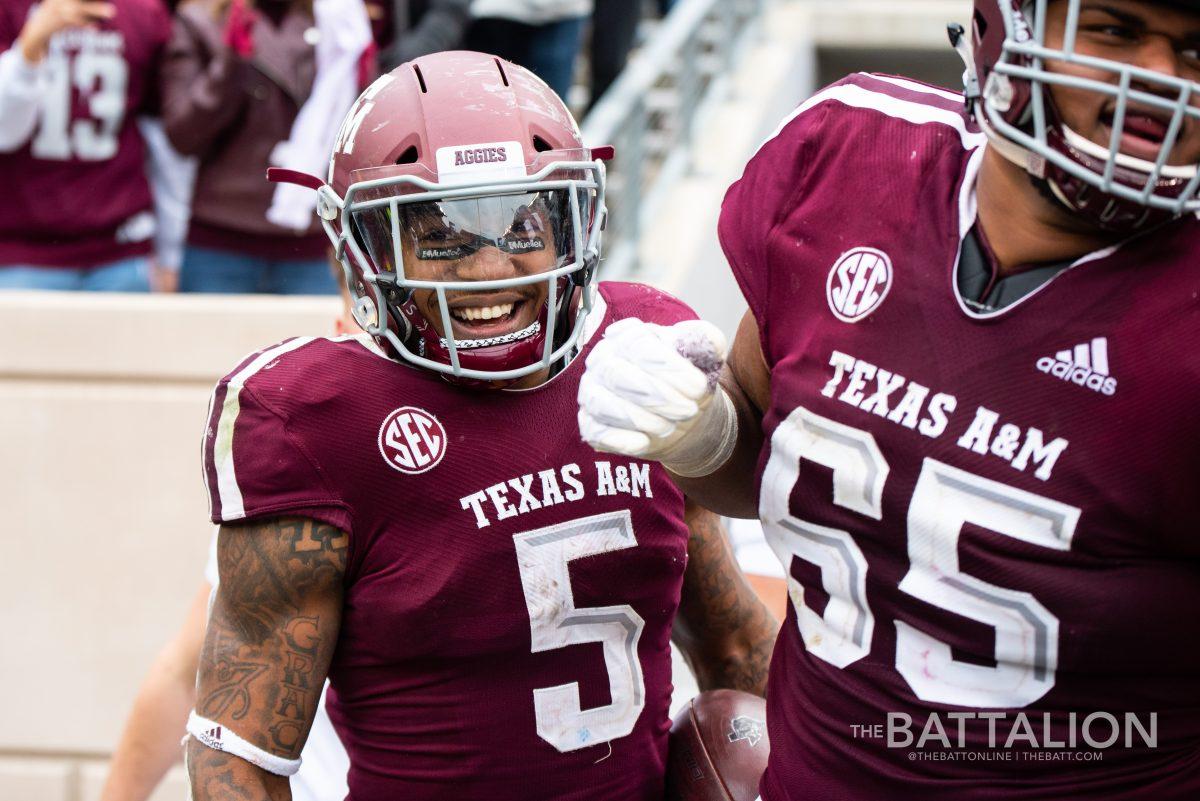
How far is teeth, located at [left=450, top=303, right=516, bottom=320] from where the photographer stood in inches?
82.5

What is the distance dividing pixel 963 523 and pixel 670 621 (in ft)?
2.28

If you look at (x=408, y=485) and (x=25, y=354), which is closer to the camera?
(x=408, y=485)

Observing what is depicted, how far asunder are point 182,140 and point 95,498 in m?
1.03

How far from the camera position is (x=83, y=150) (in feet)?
14.1

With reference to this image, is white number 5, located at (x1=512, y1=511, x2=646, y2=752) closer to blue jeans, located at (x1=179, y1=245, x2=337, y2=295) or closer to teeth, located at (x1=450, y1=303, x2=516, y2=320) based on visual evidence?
teeth, located at (x1=450, y1=303, x2=516, y2=320)

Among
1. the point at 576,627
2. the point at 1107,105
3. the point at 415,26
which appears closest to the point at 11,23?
the point at 415,26

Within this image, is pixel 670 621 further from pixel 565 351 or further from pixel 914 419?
pixel 914 419

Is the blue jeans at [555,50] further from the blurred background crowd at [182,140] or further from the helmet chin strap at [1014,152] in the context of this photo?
the helmet chin strap at [1014,152]

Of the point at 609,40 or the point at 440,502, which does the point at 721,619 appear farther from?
the point at 609,40

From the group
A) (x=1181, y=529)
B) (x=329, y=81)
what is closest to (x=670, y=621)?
(x=1181, y=529)

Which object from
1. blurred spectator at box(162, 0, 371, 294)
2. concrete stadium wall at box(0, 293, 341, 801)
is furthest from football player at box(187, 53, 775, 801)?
blurred spectator at box(162, 0, 371, 294)

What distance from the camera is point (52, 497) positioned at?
13.1 feet

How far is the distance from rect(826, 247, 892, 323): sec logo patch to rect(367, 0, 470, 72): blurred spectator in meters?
2.95

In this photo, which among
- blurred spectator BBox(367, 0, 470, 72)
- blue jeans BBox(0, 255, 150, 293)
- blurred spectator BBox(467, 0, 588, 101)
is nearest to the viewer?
blue jeans BBox(0, 255, 150, 293)
